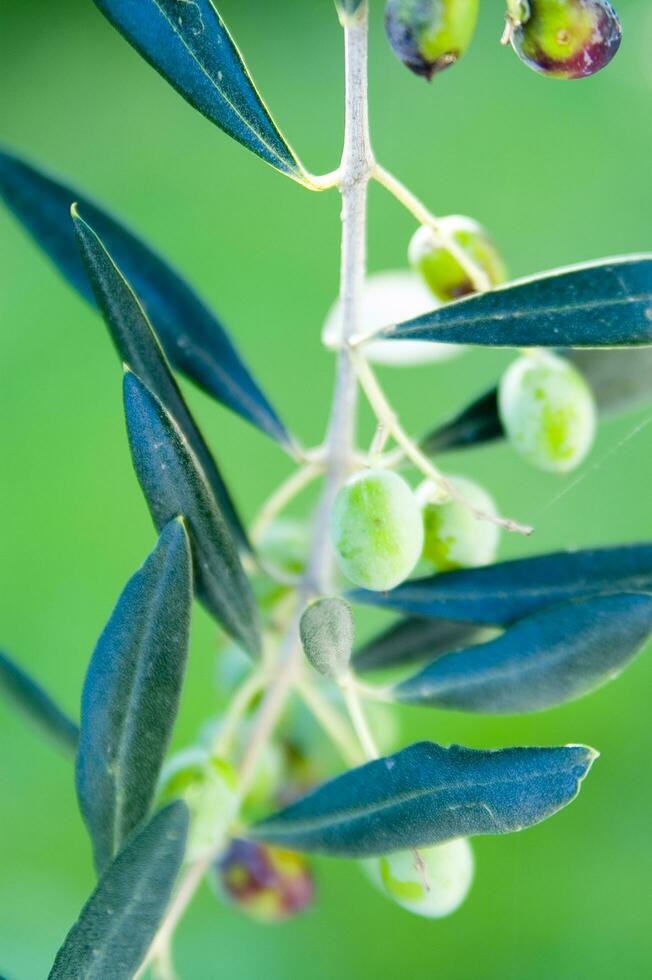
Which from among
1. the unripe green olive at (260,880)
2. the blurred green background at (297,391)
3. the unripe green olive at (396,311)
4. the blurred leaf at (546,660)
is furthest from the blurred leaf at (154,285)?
the blurred green background at (297,391)

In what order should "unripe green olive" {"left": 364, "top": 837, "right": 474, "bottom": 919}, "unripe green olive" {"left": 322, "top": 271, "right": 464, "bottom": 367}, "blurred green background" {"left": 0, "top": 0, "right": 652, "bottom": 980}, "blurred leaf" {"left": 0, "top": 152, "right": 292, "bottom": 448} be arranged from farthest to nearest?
"blurred green background" {"left": 0, "top": 0, "right": 652, "bottom": 980} < "unripe green olive" {"left": 322, "top": 271, "right": 464, "bottom": 367} < "blurred leaf" {"left": 0, "top": 152, "right": 292, "bottom": 448} < "unripe green olive" {"left": 364, "top": 837, "right": 474, "bottom": 919}

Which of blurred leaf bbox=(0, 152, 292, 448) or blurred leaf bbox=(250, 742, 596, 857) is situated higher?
blurred leaf bbox=(0, 152, 292, 448)

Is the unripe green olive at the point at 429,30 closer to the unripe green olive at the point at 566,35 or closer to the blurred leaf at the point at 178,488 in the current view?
the unripe green olive at the point at 566,35

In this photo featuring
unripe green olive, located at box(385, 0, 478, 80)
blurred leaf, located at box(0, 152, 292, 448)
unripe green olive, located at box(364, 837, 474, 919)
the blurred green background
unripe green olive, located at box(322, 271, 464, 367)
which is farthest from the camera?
the blurred green background

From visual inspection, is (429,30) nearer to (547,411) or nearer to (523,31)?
(523,31)

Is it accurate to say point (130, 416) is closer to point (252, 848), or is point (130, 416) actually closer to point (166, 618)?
point (166, 618)

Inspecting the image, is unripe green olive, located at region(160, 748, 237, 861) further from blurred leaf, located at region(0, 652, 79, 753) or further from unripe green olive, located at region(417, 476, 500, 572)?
unripe green olive, located at region(417, 476, 500, 572)

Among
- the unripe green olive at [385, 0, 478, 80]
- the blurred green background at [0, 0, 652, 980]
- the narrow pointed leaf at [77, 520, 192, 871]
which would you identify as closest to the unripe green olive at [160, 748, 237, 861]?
the narrow pointed leaf at [77, 520, 192, 871]
